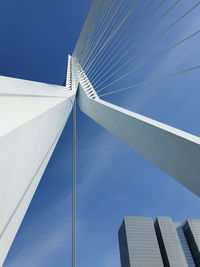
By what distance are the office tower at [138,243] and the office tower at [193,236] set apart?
12476 mm

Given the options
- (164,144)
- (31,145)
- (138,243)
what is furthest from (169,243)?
(31,145)

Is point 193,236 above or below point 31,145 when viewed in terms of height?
above

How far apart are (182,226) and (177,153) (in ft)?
315

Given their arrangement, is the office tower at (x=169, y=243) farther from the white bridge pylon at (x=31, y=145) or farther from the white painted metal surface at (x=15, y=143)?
the white painted metal surface at (x=15, y=143)

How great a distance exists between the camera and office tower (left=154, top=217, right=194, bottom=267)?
229ft

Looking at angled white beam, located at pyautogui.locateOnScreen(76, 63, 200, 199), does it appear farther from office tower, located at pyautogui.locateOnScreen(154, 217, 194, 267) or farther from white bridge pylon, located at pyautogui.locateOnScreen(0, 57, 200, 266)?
office tower, located at pyautogui.locateOnScreen(154, 217, 194, 267)

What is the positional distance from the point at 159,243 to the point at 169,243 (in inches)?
235

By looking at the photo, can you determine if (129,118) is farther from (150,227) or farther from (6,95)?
(150,227)

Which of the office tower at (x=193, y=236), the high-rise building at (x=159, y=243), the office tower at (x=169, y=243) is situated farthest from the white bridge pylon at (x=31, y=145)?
the office tower at (x=193, y=236)

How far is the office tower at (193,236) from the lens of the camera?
6919 centimetres

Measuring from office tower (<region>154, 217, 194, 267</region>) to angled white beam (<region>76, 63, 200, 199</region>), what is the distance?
3306 inches

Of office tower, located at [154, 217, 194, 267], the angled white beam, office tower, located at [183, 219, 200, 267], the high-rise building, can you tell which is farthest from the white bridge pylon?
office tower, located at [183, 219, 200, 267]

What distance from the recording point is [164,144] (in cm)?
144

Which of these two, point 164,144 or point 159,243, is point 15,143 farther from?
point 159,243
